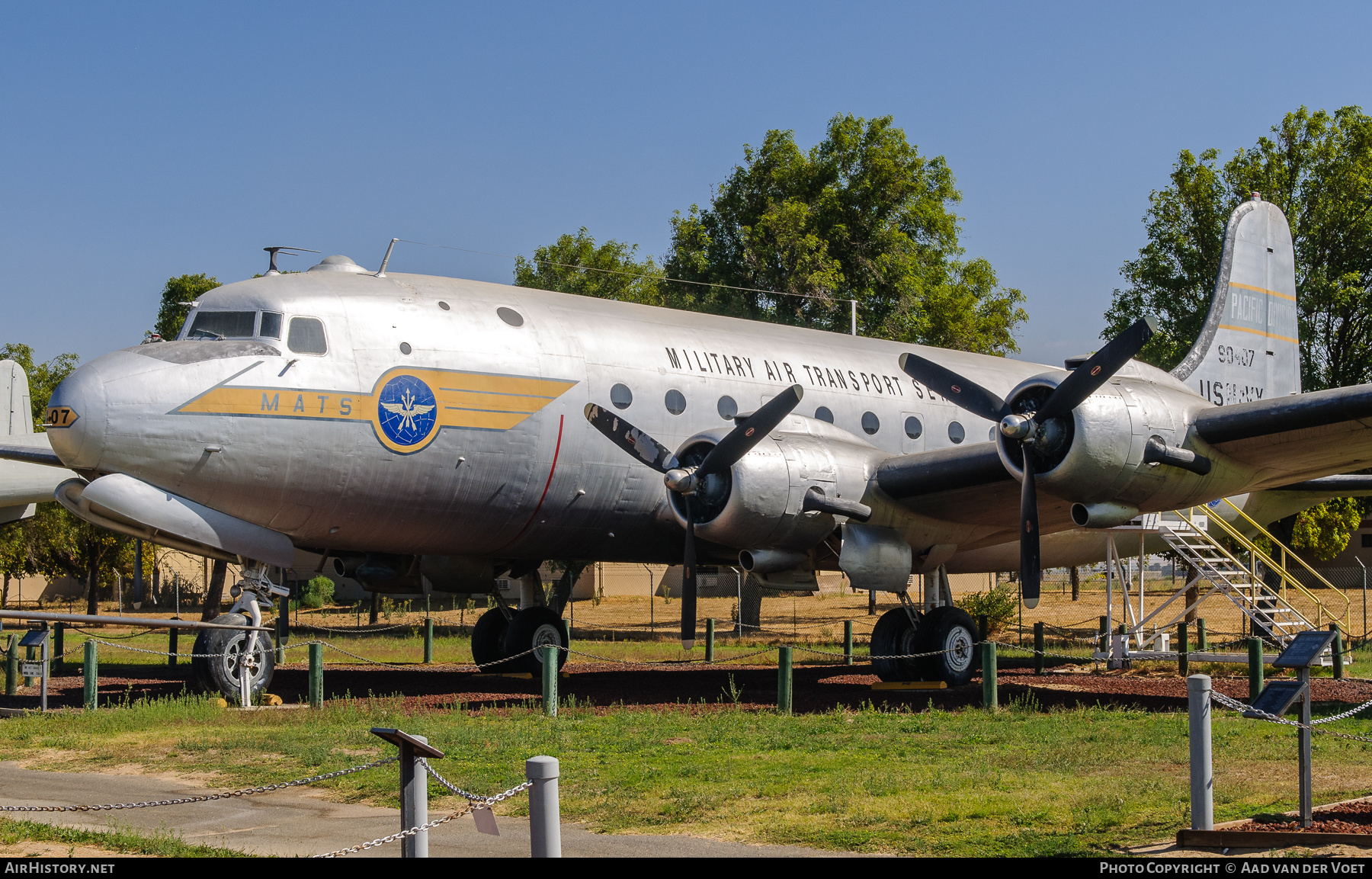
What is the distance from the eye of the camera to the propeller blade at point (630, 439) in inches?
574

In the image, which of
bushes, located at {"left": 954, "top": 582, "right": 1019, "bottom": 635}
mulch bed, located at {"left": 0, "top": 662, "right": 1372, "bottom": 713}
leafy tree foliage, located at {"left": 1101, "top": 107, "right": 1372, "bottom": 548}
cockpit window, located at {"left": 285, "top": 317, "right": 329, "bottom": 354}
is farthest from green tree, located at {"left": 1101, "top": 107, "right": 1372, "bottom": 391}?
cockpit window, located at {"left": 285, "top": 317, "right": 329, "bottom": 354}

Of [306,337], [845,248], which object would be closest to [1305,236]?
[845,248]

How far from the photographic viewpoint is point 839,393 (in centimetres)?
1742

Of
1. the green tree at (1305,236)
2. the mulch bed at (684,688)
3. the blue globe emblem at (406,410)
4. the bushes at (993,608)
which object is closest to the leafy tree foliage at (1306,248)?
the green tree at (1305,236)

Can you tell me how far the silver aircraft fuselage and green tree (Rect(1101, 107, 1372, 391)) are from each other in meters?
22.3

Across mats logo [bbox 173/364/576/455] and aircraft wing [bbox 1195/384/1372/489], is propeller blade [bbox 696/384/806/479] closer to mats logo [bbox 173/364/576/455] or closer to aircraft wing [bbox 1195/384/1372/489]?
mats logo [bbox 173/364/576/455]

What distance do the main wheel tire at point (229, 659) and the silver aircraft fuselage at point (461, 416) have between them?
1232mm

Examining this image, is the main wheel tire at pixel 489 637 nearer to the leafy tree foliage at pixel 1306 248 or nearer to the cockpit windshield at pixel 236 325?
the cockpit windshield at pixel 236 325

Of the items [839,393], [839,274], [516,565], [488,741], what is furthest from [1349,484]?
[839,274]

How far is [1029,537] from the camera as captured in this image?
13.7 m

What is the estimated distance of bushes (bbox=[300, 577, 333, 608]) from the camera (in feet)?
153

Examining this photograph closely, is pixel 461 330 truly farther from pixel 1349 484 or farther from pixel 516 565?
pixel 1349 484

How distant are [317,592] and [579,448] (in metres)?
34.7

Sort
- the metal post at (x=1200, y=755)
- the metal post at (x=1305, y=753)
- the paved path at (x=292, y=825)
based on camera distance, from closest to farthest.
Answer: the metal post at (x=1200, y=755) → the paved path at (x=292, y=825) → the metal post at (x=1305, y=753)
